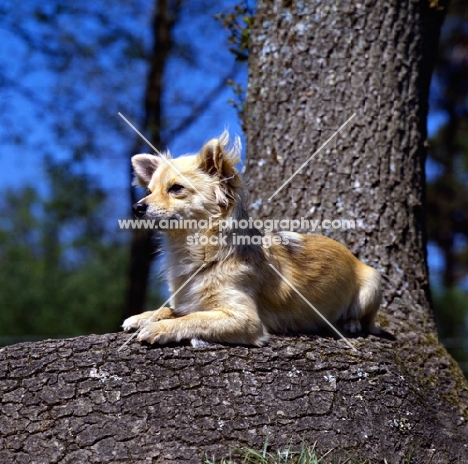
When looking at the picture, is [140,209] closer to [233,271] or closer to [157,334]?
[233,271]

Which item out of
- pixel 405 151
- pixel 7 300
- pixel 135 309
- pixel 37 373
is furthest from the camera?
pixel 7 300

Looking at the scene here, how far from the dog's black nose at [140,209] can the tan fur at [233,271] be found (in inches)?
1.1

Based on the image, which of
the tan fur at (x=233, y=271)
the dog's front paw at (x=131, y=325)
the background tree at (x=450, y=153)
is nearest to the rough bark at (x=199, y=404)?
the dog's front paw at (x=131, y=325)

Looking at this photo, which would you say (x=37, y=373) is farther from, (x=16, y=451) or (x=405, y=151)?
(x=405, y=151)

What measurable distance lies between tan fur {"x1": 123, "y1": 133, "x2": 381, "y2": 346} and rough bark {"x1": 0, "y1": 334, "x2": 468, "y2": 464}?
26 centimetres

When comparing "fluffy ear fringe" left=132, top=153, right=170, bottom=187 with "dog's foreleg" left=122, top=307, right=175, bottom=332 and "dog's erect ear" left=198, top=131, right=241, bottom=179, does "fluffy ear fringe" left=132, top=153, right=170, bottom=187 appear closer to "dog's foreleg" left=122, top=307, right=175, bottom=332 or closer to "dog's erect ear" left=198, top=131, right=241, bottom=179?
"dog's erect ear" left=198, top=131, right=241, bottom=179

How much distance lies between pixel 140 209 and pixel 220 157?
0.65 m

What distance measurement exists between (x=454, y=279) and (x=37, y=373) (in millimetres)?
16323

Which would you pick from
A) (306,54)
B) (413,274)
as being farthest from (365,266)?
(306,54)

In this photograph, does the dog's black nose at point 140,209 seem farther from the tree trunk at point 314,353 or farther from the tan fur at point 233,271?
the tree trunk at point 314,353

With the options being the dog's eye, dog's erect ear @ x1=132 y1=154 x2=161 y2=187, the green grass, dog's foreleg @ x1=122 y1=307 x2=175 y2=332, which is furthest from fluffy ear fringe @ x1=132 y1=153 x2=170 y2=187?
the green grass

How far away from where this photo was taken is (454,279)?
18.5 m

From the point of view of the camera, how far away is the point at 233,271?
441 centimetres

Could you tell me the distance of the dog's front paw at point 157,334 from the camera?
3.98 metres
